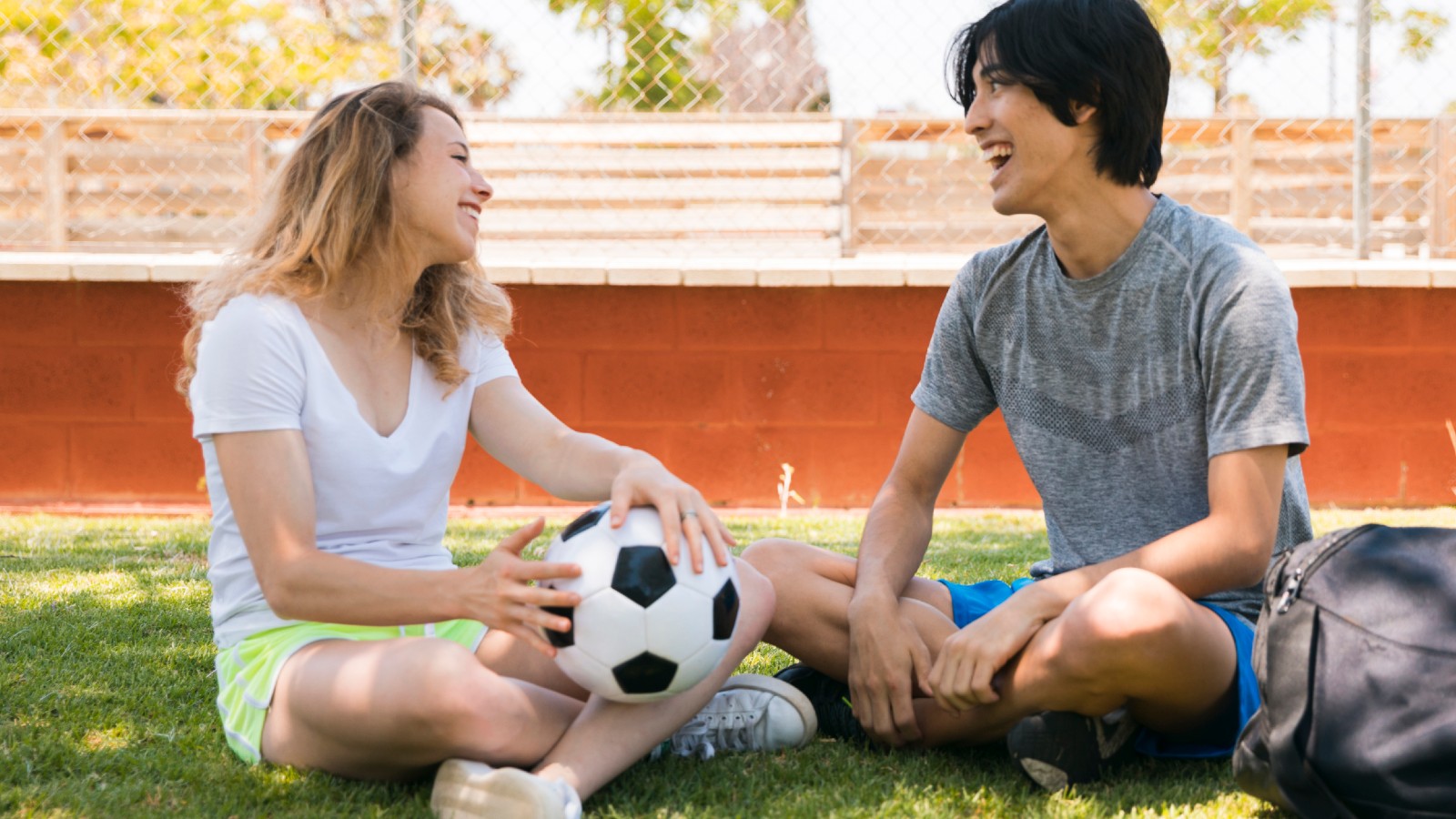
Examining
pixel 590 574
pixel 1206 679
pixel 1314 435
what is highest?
pixel 590 574

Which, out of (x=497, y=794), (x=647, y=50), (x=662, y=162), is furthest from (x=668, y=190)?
(x=497, y=794)

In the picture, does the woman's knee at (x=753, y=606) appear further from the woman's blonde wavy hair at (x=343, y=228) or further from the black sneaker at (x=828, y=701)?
the woman's blonde wavy hair at (x=343, y=228)

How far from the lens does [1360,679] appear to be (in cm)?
174

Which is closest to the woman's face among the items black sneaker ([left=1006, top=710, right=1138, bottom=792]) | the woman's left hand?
the woman's left hand

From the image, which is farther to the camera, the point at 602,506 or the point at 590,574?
the point at 602,506

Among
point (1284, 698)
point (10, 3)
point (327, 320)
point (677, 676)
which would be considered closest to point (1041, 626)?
point (1284, 698)

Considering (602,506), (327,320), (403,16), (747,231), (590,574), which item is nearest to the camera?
(590,574)

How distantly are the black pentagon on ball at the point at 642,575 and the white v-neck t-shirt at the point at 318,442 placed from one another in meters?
0.54

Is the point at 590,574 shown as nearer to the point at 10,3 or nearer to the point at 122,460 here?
the point at 122,460

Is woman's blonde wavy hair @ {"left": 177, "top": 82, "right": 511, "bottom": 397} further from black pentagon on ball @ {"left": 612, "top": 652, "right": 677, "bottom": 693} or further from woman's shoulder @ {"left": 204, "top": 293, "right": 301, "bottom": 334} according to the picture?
black pentagon on ball @ {"left": 612, "top": 652, "right": 677, "bottom": 693}

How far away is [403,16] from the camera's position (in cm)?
606

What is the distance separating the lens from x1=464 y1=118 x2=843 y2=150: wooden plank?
21.2 ft

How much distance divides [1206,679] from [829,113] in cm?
476

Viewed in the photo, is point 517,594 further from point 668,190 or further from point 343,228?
point 668,190
